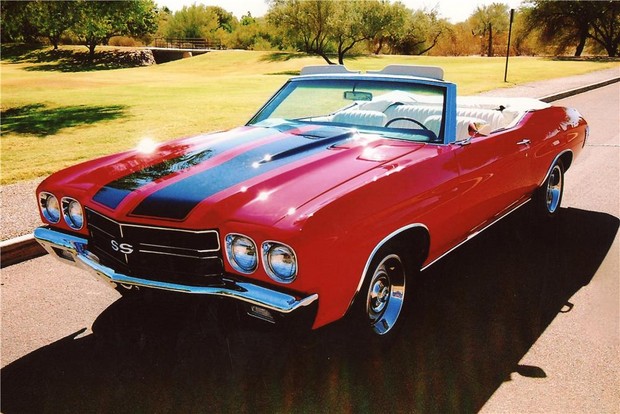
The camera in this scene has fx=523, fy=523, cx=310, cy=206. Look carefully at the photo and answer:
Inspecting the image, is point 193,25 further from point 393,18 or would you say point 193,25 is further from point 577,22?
point 577,22

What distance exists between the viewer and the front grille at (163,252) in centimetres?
250

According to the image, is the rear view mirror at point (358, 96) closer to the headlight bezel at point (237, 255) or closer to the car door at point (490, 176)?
the car door at point (490, 176)

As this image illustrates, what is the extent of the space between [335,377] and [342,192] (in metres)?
1.01

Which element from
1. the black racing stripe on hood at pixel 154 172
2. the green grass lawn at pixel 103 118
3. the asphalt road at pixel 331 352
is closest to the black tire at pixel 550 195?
the asphalt road at pixel 331 352

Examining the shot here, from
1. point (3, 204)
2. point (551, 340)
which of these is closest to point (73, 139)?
point (3, 204)

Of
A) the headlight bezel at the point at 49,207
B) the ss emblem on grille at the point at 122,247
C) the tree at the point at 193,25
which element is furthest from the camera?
the tree at the point at 193,25

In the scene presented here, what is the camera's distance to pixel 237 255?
2.47 meters

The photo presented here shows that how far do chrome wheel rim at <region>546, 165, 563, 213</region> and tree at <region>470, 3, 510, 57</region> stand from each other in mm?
65005

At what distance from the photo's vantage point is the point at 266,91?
1991cm

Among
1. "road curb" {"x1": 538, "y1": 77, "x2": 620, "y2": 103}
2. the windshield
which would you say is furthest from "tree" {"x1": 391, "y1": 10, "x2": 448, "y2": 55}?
the windshield

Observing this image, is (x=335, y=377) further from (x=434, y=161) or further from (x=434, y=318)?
(x=434, y=161)

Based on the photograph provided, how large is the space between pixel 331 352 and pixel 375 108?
2257 millimetres

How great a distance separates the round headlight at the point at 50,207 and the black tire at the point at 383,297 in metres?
1.91

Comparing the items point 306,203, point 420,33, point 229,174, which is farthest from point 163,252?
point 420,33
